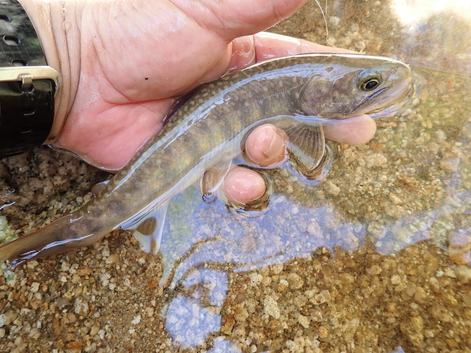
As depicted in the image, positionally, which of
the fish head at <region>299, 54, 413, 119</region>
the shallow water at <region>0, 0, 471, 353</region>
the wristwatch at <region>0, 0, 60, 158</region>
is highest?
the wristwatch at <region>0, 0, 60, 158</region>

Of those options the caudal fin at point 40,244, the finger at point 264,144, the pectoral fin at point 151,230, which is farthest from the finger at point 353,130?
the caudal fin at point 40,244

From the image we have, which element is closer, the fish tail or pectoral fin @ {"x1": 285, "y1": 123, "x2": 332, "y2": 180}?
the fish tail

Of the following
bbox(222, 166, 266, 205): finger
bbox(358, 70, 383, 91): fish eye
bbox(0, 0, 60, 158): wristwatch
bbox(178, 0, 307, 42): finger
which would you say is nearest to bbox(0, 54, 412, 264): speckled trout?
bbox(358, 70, 383, 91): fish eye

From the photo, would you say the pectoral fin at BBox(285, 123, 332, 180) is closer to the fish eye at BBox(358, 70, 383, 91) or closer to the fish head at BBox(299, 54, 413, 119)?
the fish head at BBox(299, 54, 413, 119)

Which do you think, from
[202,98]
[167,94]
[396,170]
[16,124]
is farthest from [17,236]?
[396,170]

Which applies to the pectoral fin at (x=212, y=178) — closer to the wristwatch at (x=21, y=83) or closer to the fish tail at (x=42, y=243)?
the fish tail at (x=42, y=243)

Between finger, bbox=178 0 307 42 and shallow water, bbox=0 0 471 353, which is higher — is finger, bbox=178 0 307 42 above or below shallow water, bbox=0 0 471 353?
above

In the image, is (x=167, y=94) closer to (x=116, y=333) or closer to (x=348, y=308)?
(x=116, y=333)

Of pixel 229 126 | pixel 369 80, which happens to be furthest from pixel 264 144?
pixel 369 80
